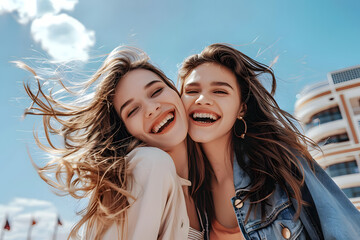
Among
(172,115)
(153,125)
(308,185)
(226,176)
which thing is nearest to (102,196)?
(153,125)

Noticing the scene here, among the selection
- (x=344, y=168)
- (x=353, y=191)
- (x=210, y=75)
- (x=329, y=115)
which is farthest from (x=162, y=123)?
(x=329, y=115)

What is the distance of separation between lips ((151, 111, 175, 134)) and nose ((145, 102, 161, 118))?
7cm

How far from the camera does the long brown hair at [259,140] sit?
8.30ft

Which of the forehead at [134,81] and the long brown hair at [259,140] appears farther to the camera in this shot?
the forehead at [134,81]

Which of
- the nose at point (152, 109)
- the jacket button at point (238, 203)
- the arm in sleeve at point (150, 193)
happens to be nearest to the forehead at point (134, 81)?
the nose at point (152, 109)

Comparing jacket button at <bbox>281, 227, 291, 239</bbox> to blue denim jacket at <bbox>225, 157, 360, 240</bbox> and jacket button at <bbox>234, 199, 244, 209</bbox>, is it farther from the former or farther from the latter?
jacket button at <bbox>234, 199, 244, 209</bbox>

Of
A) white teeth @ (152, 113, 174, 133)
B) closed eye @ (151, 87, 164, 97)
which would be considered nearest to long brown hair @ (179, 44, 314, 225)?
closed eye @ (151, 87, 164, 97)

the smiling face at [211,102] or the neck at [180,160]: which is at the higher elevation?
the smiling face at [211,102]

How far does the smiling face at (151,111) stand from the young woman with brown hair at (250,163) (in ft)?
0.64

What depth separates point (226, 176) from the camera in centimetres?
291

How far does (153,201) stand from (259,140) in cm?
139

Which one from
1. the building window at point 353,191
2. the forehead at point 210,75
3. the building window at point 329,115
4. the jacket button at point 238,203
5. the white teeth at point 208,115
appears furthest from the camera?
the building window at point 329,115

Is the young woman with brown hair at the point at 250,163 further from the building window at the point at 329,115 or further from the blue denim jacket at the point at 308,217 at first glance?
the building window at the point at 329,115

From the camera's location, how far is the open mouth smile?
107 inches
